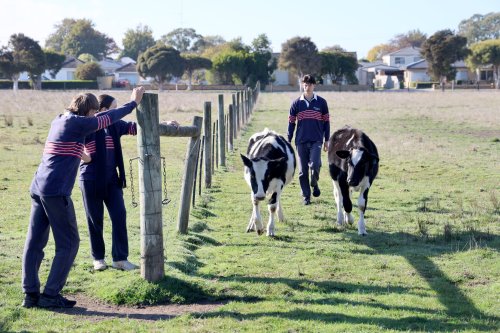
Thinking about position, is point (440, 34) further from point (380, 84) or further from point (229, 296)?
point (229, 296)

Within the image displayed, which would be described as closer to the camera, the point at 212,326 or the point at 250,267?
the point at 212,326

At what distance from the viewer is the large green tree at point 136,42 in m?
166

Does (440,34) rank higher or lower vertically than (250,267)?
higher

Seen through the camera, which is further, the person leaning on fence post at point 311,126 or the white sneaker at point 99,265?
the person leaning on fence post at point 311,126

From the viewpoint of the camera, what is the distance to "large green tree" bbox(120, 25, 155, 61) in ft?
546

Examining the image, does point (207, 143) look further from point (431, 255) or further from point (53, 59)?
point (53, 59)

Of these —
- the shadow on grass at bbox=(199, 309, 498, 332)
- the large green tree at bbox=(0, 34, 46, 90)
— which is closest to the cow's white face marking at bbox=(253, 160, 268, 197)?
the shadow on grass at bbox=(199, 309, 498, 332)

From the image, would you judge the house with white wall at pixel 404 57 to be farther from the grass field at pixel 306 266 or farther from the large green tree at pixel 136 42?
the grass field at pixel 306 266

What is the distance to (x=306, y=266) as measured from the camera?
364 inches

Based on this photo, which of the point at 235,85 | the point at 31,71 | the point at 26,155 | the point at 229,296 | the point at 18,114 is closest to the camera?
the point at 229,296

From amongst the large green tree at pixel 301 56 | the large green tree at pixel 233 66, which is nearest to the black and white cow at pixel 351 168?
the large green tree at pixel 301 56

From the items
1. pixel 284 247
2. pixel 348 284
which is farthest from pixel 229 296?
pixel 284 247

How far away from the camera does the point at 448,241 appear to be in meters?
10.6

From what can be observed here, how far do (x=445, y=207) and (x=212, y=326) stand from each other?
298 inches
